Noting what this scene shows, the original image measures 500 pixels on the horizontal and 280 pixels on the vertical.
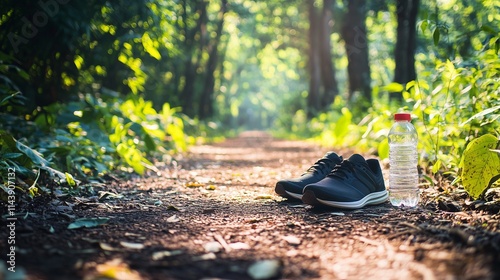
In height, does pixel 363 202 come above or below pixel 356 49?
below

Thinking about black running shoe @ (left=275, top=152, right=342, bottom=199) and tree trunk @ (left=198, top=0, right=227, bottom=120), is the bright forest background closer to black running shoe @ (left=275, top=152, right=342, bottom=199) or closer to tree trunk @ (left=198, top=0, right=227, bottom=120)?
black running shoe @ (left=275, top=152, right=342, bottom=199)

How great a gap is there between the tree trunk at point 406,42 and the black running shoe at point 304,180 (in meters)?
3.56

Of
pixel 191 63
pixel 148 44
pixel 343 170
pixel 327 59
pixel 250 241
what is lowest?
pixel 250 241

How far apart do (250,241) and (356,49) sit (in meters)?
10.4

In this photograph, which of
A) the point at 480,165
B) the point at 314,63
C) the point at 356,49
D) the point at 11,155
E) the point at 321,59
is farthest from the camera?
the point at 314,63

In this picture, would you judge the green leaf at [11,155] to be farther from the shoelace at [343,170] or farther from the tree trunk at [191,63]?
the tree trunk at [191,63]

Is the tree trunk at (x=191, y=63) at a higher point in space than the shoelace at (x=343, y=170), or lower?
higher

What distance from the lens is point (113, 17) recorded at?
609cm

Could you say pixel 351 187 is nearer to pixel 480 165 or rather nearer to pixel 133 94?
pixel 480 165

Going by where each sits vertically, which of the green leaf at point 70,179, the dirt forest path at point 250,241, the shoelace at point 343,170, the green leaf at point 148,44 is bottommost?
the dirt forest path at point 250,241

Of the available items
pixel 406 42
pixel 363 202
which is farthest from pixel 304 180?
pixel 406 42

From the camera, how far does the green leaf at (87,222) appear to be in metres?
2.49

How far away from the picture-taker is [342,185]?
9.98ft

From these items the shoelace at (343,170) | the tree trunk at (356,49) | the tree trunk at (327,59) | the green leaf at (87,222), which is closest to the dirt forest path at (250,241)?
the green leaf at (87,222)
